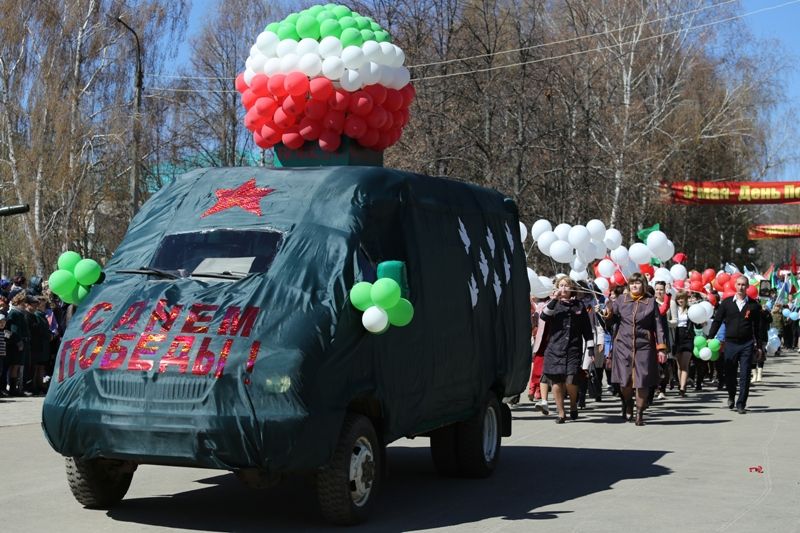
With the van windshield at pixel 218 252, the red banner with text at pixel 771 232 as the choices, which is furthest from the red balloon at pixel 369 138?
the red banner with text at pixel 771 232

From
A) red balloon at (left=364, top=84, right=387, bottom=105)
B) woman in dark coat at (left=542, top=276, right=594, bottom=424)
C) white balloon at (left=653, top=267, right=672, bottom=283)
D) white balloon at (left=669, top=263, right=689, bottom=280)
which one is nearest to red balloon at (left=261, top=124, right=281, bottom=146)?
red balloon at (left=364, top=84, right=387, bottom=105)

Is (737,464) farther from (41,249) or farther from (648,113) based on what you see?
(648,113)

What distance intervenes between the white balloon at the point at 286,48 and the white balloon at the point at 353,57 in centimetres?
53

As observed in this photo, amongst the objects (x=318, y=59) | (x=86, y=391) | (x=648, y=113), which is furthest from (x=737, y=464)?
(x=648, y=113)

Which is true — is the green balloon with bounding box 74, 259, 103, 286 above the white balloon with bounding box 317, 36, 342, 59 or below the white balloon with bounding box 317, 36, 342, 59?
below

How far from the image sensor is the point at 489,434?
11203mm

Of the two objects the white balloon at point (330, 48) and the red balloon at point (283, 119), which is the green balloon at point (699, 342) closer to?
the white balloon at point (330, 48)

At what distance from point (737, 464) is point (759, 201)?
3291cm

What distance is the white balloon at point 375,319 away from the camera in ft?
26.8

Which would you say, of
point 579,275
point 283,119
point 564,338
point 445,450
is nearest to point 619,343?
point 564,338

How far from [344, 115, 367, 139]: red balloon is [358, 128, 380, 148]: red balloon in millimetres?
60

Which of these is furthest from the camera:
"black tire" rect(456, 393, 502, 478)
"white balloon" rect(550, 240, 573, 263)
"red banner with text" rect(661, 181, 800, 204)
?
"red banner with text" rect(661, 181, 800, 204)

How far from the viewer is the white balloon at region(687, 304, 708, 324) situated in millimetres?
21328

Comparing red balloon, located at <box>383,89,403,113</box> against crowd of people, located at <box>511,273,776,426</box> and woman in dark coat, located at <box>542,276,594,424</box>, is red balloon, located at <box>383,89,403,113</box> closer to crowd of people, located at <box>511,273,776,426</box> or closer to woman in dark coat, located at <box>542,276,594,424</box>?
crowd of people, located at <box>511,273,776,426</box>
